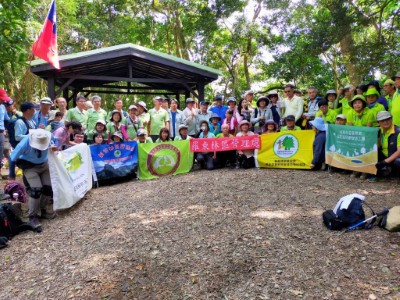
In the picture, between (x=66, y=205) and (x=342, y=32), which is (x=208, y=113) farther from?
(x=342, y=32)

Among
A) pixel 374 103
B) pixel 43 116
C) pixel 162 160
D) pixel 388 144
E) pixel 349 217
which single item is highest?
pixel 374 103

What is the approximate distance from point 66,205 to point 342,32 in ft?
34.3

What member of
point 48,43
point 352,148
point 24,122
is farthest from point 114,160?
point 352,148

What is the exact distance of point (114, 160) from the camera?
311 inches

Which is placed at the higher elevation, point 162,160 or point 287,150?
point 287,150

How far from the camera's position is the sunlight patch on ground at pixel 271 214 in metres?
4.78

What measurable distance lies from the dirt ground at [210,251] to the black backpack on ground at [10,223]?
0.15 metres

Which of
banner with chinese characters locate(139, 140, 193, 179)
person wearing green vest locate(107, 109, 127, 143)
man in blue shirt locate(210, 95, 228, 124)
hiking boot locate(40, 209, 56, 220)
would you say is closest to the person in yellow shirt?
man in blue shirt locate(210, 95, 228, 124)

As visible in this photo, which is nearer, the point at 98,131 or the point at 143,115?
the point at 98,131

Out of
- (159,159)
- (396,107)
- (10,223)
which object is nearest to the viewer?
→ (10,223)

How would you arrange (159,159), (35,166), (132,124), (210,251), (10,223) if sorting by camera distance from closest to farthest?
(210,251) < (10,223) < (35,166) < (159,159) < (132,124)

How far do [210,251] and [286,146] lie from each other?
4579 millimetres

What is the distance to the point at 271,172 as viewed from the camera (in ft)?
24.7

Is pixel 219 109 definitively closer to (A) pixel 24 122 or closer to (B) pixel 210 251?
(A) pixel 24 122
